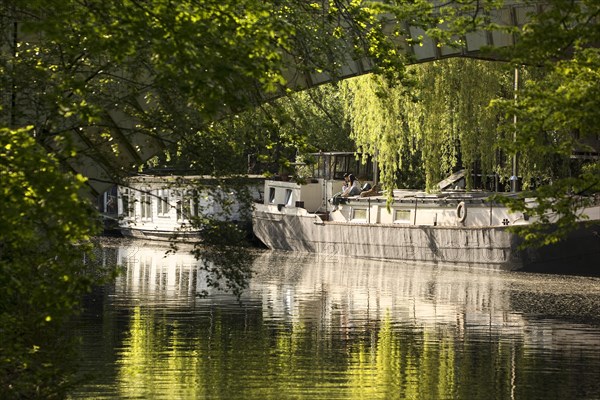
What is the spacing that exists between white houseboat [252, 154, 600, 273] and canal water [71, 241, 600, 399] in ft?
5.95

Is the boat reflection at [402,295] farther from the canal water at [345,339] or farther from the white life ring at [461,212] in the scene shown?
the white life ring at [461,212]

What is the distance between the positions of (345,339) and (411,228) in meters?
20.8

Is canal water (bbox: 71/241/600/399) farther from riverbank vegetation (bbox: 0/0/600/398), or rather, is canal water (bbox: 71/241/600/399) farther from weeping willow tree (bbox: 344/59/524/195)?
weeping willow tree (bbox: 344/59/524/195)

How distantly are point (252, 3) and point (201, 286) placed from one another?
2128 centimetres

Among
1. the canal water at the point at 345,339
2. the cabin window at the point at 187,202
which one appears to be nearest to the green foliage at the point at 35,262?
the canal water at the point at 345,339

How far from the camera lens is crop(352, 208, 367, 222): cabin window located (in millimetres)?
44781

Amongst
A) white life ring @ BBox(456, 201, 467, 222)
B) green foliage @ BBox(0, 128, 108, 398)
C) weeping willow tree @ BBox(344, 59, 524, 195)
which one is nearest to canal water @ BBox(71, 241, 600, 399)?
green foliage @ BBox(0, 128, 108, 398)

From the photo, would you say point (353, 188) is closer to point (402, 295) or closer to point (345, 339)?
point (402, 295)

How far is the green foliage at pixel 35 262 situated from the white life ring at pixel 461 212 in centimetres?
2768

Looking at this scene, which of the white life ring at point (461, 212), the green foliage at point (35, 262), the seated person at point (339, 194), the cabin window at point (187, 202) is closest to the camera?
the green foliage at point (35, 262)

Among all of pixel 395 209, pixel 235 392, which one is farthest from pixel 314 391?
pixel 395 209

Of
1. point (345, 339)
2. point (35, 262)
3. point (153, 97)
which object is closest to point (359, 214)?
point (345, 339)

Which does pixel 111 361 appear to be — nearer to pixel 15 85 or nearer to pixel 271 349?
pixel 271 349

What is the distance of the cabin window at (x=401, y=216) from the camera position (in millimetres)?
42325
